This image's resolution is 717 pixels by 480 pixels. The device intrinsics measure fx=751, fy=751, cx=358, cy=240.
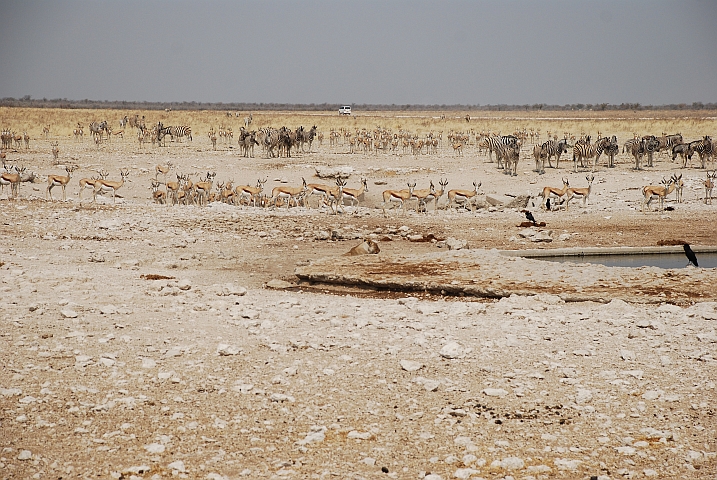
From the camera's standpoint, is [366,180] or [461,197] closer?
[461,197]

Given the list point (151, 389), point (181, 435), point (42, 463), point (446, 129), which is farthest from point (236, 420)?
point (446, 129)

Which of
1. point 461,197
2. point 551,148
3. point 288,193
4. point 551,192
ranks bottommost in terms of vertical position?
point 288,193

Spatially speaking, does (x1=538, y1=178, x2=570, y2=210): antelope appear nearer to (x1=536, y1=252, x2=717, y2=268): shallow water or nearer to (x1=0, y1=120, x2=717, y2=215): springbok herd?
(x1=0, y1=120, x2=717, y2=215): springbok herd

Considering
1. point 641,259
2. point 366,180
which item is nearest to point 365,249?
point 641,259

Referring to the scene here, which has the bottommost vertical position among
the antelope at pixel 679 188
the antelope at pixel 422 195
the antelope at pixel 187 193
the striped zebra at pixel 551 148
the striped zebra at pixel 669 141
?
A: the antelope at pixel 187 193

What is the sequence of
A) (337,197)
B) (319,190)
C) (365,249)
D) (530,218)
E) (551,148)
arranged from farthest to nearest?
(551,148), (319,190), (337,197), (530,218), (365,249)

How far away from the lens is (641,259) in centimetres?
1286

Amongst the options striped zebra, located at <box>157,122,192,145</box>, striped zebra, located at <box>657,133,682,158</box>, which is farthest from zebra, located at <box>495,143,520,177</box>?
striped zebra, located at <box>157,122,192,145</box>

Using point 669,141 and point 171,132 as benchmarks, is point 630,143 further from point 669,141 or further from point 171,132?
point 171,132

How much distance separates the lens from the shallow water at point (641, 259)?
1252 cm

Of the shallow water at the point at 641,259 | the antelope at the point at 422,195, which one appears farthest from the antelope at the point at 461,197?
the shallow water at the point at 641,259

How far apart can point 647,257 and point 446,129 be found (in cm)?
3558

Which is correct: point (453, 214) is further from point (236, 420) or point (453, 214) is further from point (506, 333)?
point (236, 420)

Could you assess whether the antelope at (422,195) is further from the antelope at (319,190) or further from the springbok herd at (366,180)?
the antelope at (319,190)
